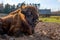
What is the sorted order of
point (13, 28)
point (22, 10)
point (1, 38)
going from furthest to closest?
point (22, 10) → point (13, 28) → point (1, 38)

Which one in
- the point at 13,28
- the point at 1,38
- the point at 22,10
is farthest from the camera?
the point at 22,10

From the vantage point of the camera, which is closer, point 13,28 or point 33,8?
point 13,28

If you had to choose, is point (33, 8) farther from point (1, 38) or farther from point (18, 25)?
point (1, 38)

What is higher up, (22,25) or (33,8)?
(33,8)

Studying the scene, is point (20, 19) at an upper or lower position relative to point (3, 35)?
upper

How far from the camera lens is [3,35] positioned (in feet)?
21.6

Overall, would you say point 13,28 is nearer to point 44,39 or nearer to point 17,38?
point 17,38

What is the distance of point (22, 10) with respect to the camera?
296 inches


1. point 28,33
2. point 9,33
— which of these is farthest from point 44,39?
point 9,33

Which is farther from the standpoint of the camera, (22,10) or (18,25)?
(22,10)

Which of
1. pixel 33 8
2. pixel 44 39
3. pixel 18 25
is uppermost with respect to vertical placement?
pixel 33 8

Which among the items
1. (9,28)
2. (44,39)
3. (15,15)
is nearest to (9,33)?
(9,28)

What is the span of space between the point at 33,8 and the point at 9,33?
53.6 inches

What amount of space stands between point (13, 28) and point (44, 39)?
3.40 ft
